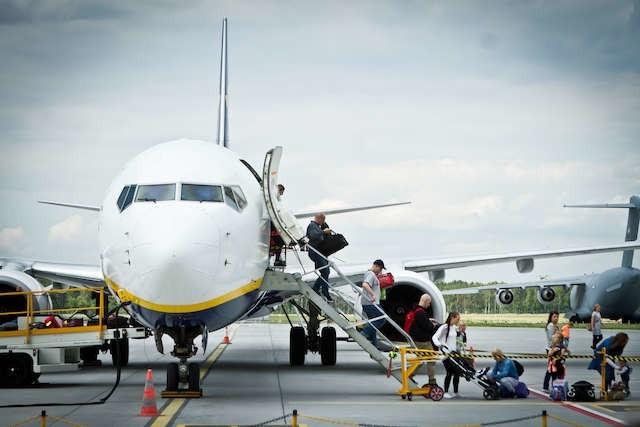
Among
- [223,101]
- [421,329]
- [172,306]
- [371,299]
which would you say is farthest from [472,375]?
[223,101]

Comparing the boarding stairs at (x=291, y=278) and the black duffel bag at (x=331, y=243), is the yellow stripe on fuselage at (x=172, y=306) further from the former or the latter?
the black duffel bag at (x=331, y=243)

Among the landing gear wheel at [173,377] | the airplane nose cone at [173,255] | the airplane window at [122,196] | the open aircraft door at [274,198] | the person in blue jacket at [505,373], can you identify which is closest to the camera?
the airplane nose cone at [173,255]

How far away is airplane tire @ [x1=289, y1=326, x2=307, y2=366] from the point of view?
22180 millimetres

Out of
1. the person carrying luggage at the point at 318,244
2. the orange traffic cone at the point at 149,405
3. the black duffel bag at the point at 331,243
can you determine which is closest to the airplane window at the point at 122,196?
the orange traffic cone at the point at 149,405

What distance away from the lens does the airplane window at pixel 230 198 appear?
14117 millimetres

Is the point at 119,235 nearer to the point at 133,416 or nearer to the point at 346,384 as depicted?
the point at 133,416

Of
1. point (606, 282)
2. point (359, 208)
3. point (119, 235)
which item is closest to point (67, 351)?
point (119, 235)

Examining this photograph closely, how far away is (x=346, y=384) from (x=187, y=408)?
461cm

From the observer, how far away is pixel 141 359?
951 inches

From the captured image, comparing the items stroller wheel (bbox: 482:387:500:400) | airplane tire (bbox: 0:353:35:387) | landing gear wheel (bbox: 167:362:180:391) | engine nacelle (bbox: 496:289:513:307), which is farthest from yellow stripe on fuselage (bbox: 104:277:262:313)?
engine nacelle (bbox: 496:289:513:307)

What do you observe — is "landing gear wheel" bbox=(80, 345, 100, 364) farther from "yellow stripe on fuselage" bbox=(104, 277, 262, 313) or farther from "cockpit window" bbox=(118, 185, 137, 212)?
"cockpit window" bbox=(118, 185, 137, 212)

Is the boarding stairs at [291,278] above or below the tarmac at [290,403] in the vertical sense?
above

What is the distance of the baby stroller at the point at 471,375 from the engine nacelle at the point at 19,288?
859cm

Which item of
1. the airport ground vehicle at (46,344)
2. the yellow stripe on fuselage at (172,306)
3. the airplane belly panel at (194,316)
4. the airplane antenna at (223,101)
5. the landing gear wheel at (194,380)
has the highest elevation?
the airplane antenna at (223,101)
